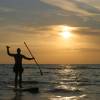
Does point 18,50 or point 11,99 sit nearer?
point 11,99

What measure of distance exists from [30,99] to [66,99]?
1.65 metres

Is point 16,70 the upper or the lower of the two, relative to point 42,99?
upper

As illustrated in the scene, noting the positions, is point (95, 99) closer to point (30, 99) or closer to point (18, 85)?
point (30, 99)

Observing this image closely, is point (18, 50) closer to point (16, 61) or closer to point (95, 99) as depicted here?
point (16, 61)

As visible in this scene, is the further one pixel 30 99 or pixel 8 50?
pixel 8 50

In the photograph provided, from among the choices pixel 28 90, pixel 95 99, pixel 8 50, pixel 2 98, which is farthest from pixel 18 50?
pixel 95 99

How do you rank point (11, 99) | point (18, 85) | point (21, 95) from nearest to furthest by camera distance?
1. point (11, 99)
2. point (21, 95)
3. point (18, 85)

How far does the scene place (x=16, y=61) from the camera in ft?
69.7

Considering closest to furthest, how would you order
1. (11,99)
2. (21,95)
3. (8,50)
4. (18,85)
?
1. (11,99)
2. (21,95)
3. (8,50)
4. (18,85)

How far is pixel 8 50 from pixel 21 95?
2914 mm

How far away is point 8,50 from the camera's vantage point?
20.5 m

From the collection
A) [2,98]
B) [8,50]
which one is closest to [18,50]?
[8,50]

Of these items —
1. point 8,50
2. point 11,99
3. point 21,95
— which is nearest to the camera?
point 11,99

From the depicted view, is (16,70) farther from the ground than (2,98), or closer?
farther from the ground
